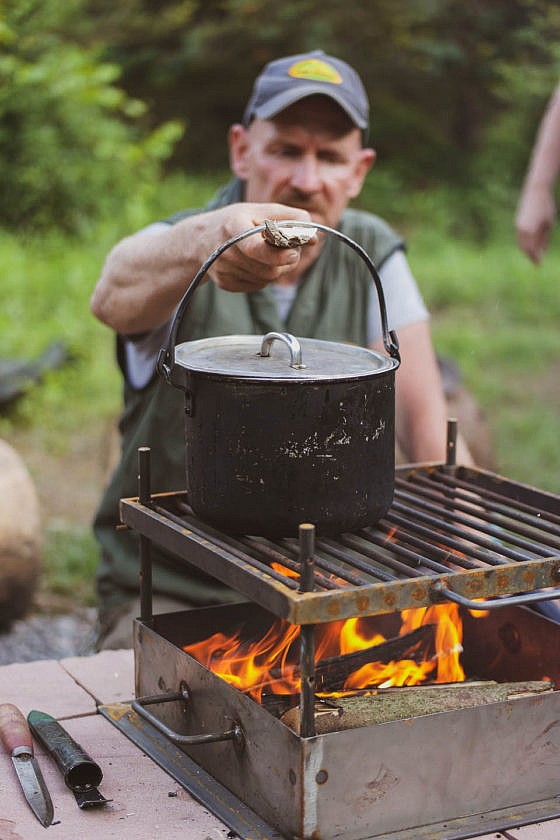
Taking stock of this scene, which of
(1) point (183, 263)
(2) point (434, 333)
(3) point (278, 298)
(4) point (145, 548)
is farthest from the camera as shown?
(2) point (434, 333)

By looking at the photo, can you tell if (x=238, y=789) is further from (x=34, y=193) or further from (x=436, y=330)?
(x=34, y=193)

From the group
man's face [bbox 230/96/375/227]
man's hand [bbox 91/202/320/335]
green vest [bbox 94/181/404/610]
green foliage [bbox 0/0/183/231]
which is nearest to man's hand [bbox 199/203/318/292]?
man's hand [bbox 91/202/320/335]

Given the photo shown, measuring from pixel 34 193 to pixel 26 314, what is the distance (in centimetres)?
182

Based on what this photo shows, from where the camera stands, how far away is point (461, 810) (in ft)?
6.84

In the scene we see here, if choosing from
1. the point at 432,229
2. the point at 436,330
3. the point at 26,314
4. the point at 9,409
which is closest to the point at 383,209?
the point at 432,229

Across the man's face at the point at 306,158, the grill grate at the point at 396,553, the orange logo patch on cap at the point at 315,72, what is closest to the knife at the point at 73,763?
the grill grate at the point at 396,553

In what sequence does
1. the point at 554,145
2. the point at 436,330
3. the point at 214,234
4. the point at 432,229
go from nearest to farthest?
the point at 214,234 → the point at 554,145 → the point at 436,330 → the point at 432,229

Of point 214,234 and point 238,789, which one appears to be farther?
point 214,234

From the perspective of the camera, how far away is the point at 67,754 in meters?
2.25

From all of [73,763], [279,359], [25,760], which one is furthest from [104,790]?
[279,359]

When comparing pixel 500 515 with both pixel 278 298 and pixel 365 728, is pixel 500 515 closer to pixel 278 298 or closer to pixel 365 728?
pixel 365 728

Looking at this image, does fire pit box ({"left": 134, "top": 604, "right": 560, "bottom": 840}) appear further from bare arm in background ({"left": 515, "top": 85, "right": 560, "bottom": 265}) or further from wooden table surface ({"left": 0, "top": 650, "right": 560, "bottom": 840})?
bare arm in background ({"left": 515, "top": 85, "right": 560, "bottom": 265})

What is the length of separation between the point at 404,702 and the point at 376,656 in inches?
11.9

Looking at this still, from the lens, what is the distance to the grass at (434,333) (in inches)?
278
